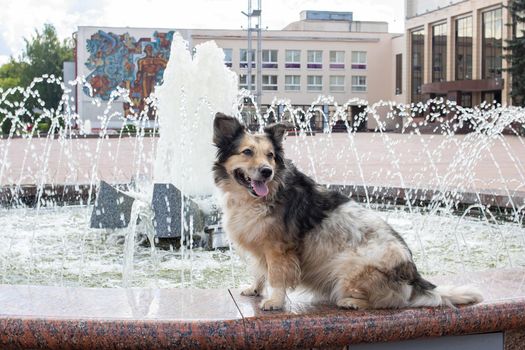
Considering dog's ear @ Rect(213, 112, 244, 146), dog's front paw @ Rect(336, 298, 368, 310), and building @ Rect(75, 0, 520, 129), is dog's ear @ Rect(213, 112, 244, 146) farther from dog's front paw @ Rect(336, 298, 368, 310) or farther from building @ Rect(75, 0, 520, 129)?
building @ Rect(75, 0, 520, 129)

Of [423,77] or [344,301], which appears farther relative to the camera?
[423,77]

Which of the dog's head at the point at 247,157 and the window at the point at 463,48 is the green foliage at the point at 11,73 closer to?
the window at the point at 463,48

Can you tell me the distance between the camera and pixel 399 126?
2496 inches

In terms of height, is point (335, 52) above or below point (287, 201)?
above

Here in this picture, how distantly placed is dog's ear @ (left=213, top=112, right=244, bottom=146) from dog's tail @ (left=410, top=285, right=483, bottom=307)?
109 cm

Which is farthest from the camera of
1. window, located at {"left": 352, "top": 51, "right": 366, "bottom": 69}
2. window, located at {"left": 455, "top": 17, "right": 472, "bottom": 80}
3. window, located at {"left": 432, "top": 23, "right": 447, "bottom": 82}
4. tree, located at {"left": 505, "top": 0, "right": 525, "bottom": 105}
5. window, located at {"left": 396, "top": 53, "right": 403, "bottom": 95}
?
window, located at {"left": 352, "top": 51, "right": 366, "bottom": 69}

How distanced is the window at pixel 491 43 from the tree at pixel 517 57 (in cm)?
749

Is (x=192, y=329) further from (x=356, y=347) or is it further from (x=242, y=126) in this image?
(x=242, y=126)

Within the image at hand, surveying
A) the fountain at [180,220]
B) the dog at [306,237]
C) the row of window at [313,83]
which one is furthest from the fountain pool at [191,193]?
the row of window at [313,83]

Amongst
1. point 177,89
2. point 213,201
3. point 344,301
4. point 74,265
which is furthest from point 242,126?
point 177,89

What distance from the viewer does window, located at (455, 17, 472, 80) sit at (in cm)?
5662

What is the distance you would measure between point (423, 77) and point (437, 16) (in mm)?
6123

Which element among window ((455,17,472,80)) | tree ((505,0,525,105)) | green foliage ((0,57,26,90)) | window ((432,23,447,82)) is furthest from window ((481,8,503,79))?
green foliage ((0,57,26,90))

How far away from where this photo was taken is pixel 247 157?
326 cm
